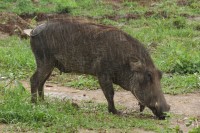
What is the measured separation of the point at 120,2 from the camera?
62.9ft

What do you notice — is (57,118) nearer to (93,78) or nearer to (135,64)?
(135,64)

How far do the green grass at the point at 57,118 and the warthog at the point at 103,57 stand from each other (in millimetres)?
378

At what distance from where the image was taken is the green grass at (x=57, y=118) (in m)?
6.69

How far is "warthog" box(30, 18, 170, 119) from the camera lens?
26.4ft

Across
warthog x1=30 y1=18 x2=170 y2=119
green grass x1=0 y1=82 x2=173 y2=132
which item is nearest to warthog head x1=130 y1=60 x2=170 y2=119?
warthog x1=30 y1=18 x2=170 y2=119

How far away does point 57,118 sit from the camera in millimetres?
6891

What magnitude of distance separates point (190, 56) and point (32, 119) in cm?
504

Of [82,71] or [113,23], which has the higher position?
[82,71]

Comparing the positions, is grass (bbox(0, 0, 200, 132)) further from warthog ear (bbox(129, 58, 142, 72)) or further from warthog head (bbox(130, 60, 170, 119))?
warthog ear (bbox(129, 58, 142, 72))

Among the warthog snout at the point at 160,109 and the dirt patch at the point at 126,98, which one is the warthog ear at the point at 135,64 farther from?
the dirt patch at the point at 126,98

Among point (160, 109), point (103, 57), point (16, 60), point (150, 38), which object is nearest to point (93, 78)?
point (16, 60)


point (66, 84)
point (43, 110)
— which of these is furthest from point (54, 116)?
point (66, 84)

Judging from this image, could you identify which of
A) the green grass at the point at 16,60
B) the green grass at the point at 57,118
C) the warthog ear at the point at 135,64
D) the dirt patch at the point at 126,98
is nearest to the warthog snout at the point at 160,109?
the green grass at the point at 57,118

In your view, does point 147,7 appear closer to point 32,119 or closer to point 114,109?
point 114,109
